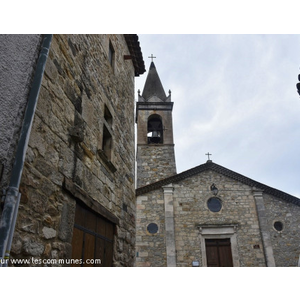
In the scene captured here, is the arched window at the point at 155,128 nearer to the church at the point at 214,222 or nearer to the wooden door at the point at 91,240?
the church at the point at 214,222

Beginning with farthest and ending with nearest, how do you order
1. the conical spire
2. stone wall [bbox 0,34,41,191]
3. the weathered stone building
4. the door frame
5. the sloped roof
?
1. the conical spire
2. the sloped roof
3. the door frame
4. the weathered stone building
5. stone wall [bbox 0,34,41,191]

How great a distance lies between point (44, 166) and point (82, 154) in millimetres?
887

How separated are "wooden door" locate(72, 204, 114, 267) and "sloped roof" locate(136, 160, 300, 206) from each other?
854 centimetres

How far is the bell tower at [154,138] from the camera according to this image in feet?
56.3

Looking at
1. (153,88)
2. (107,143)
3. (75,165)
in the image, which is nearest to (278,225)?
(107,143)

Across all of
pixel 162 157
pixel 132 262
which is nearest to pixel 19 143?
pixel 132 262

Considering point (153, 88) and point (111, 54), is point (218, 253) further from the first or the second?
point (153, 88)

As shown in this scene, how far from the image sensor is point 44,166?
250 cm

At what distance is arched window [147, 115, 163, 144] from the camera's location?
18545 millimetres

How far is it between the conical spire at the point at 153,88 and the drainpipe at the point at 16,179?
57.3 feet

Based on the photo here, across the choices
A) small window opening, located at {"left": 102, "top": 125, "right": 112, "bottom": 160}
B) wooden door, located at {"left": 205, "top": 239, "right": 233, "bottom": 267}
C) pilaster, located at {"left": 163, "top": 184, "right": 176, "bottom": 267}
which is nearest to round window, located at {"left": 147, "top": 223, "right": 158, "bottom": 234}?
pilaster, located at {"left": 163, "top": 184, "right": 176, "bottom": 267}

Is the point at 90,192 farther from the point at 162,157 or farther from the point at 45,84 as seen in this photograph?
the point at 162,157

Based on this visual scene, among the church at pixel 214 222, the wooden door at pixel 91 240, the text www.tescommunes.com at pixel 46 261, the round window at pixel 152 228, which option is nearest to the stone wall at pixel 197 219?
the church at pixel 214 222

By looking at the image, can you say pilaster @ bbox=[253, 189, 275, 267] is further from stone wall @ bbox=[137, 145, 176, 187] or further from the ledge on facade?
the ledge on facade
